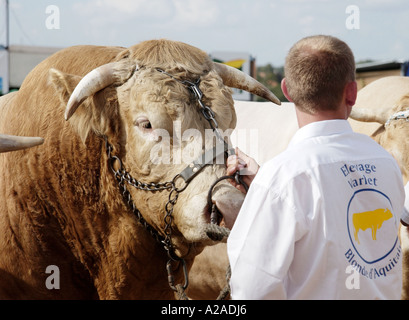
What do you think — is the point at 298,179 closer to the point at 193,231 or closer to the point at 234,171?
the point at 234,171

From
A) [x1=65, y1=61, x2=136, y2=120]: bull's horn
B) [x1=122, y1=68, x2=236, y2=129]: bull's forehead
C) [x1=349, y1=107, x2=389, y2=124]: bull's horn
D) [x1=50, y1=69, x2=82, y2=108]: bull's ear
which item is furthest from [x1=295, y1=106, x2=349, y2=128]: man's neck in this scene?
[x1=349, y1=107, x2=389, y2=124]: bull's horn

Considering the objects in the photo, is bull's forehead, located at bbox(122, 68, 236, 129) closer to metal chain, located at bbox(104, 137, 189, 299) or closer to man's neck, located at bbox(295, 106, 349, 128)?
metal chain, located at bbox(104, 137, 189, 299)

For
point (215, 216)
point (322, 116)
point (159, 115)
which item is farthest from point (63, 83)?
point (322, 116)

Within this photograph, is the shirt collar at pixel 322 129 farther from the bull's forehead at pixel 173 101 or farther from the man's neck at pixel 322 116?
the bull's forehead at pixel 173 101

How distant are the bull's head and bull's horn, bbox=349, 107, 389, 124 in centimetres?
161

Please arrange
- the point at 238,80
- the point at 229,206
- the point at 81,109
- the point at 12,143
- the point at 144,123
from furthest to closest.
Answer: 1. the point at 238,80
2. the point at 81,109
3. the point at 144,123
4. the point at 12,143
5. the point at 229,206

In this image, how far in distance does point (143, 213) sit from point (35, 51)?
11871 millimetres

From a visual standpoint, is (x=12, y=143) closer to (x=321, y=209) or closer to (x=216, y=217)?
(x=216, y=217)

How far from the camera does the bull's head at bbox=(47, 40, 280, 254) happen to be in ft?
9.67

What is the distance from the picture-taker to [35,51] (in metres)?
14.1

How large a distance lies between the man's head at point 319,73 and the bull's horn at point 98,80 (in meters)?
1.51

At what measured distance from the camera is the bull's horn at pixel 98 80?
3111 millimetres

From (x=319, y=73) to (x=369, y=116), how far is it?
288cm

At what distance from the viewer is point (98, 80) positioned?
10.4 ft
